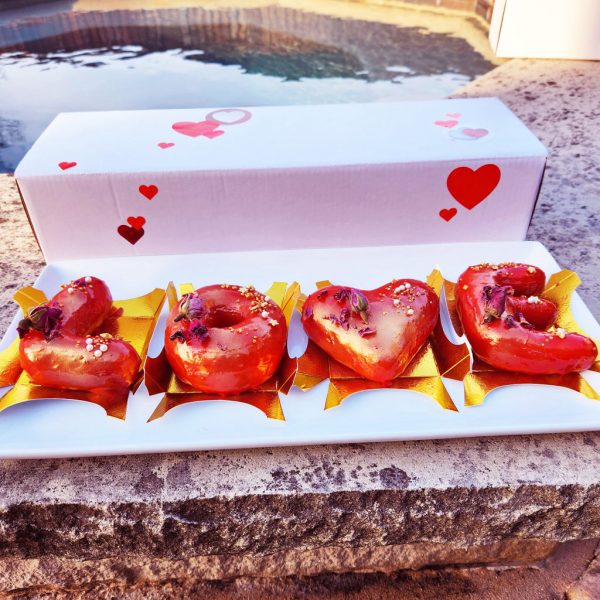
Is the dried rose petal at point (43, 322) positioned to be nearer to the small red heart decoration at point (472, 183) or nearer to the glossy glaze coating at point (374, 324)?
the glossy glaze coating at point (374, 324)

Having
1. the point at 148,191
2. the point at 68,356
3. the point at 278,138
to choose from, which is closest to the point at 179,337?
the point at 68,356

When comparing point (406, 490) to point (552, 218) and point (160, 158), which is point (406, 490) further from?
point (552, 218)

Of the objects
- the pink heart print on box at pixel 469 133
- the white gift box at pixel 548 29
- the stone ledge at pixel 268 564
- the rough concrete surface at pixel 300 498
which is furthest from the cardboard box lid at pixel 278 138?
the white gift box at pixel 548 29

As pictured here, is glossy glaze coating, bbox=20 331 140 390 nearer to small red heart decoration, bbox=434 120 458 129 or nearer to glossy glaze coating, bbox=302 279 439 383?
glossy glaze coating, bbox=302 279 439 383

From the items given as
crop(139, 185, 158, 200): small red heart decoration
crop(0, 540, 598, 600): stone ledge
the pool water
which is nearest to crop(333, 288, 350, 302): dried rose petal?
crop(139, 185, 158, 200): small red heart decoration

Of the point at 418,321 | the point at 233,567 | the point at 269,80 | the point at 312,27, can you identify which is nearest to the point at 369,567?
the point at 233,567

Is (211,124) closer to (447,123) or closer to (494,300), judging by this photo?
(447,123)
